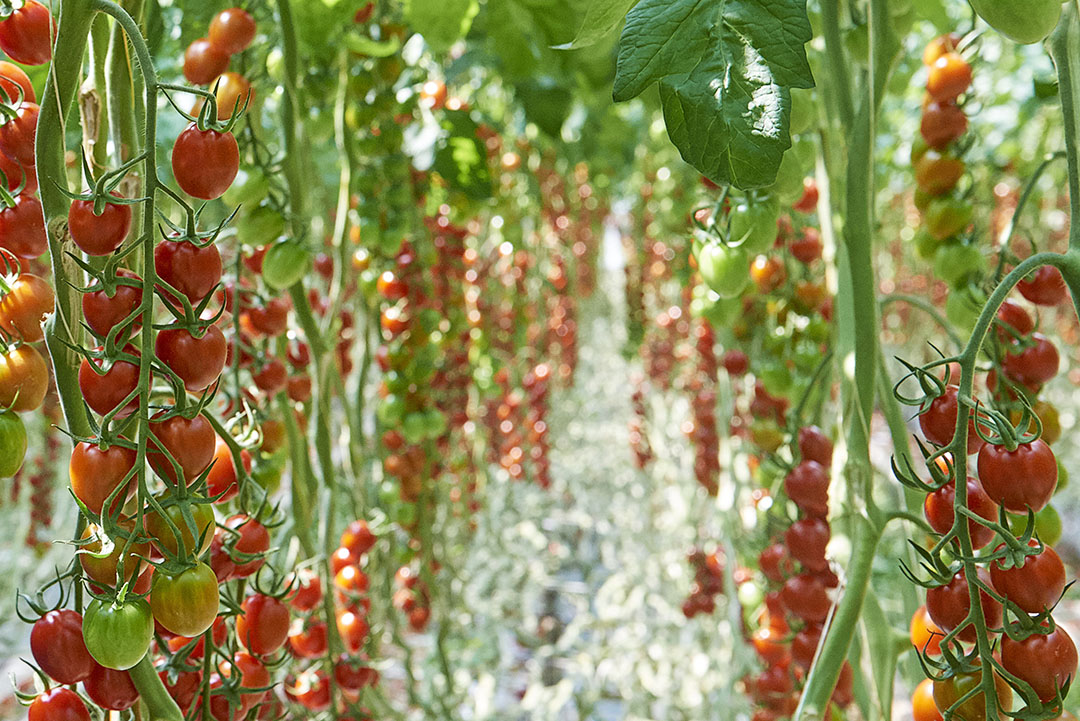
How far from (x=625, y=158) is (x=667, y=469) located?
849 millimetres

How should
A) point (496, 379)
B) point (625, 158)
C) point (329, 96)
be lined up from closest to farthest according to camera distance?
point (329, 96) → point (496, 379) → point (625, 158)

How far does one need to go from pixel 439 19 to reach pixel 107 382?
1.86ft

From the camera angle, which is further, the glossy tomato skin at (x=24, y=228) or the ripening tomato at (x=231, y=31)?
the ripening tomato at (x=231, y=31)

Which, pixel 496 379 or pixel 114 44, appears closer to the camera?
pixel 114 44

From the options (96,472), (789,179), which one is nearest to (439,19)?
(789,179)

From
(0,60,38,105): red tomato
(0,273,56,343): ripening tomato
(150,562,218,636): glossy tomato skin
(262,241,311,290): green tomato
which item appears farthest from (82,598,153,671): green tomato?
(262,241,311,290): green tomato

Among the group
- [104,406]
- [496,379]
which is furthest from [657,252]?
[104,406]

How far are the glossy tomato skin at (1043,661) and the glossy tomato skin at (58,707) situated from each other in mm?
397

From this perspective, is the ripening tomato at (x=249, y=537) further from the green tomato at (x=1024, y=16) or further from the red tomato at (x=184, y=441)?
the green tomato at (x=1024, y=16)

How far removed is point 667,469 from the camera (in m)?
2.36

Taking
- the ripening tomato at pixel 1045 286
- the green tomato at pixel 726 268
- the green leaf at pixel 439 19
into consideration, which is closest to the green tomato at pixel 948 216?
the ripening tomato at pixel 1045 286

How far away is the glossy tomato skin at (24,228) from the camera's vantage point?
38cm

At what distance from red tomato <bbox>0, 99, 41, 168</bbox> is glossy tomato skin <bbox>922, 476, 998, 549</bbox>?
433 mm

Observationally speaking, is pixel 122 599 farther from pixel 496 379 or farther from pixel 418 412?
pixel 496 379
